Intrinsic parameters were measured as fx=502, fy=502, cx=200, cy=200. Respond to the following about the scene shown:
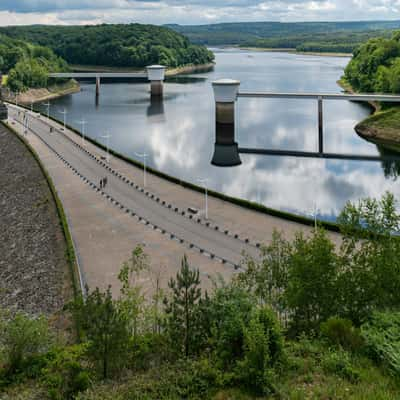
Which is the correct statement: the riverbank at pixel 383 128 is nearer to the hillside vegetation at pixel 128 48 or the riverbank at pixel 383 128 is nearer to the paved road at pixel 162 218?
the paved road at pixel 162 218

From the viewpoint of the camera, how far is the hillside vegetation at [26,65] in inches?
3593

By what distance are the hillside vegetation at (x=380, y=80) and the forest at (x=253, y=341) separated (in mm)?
43695

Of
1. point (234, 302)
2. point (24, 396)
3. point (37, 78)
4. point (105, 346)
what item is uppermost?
point (37, 78)

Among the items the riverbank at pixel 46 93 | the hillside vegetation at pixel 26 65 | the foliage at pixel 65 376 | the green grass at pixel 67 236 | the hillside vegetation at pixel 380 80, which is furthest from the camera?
the hillside vegetation at pixel 26 65

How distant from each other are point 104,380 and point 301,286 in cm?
560

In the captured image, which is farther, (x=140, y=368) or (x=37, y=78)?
(x=37, y=78)

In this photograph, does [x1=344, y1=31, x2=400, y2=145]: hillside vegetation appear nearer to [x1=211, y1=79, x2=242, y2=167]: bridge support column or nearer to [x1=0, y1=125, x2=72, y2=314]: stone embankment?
[x1=211, y1=79, x2=242, y2=167]: bridge support column

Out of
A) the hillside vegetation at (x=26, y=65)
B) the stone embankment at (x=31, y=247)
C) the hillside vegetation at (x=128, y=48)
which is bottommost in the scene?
the stone embankment at (x=31, y=247)

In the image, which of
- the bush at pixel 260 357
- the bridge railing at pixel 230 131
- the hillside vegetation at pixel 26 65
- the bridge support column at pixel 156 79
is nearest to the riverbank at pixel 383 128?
the bridge railing at pixel 230 131

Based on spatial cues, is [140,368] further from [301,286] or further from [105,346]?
[301,286]

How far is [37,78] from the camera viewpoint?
95.1 meters

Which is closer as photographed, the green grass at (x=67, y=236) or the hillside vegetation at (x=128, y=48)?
the green grass at (x=67, y=236)

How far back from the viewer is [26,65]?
95625 mm

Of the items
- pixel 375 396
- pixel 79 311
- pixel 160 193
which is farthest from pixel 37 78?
pixel 375 396
